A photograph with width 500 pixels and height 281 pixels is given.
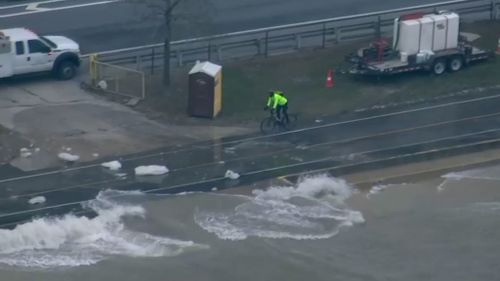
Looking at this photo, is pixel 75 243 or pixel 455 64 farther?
pixel 455 64

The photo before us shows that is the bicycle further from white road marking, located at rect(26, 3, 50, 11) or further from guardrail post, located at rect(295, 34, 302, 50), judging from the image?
white road marking, located at rect(26, 3, 50, 11)

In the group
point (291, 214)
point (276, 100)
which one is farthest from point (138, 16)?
point (291, 214)

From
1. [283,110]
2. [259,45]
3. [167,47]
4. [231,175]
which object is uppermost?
[167,47]

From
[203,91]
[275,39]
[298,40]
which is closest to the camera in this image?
[203,91]

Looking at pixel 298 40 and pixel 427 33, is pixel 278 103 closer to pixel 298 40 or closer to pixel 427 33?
pixel 427 33

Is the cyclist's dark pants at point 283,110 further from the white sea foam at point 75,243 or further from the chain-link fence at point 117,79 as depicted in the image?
the white sea foam at point 75,243

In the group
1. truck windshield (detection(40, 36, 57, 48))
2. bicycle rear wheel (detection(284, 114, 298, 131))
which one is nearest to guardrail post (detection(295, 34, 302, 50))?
bicycle rear wheel (detection(284, 114, 298, 131))

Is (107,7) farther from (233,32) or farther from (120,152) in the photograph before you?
(120,152)
